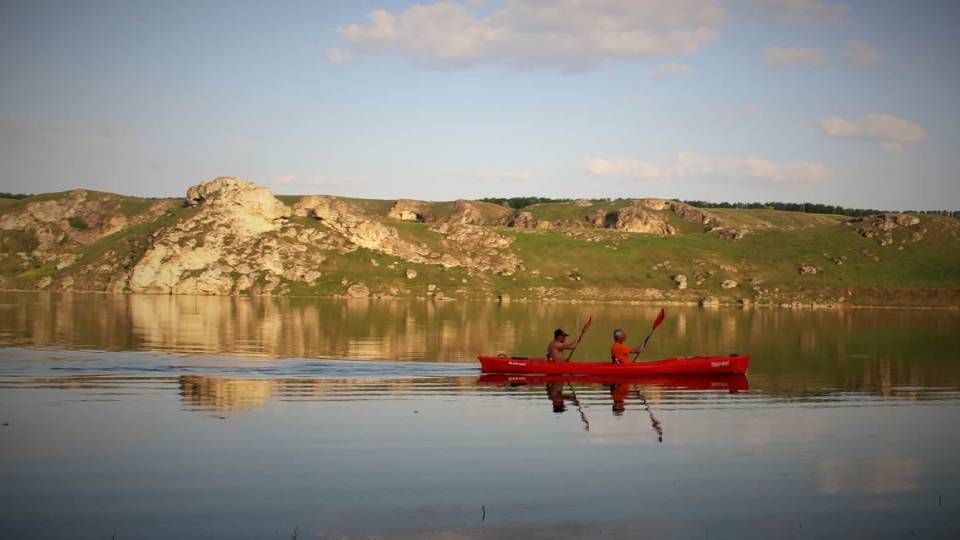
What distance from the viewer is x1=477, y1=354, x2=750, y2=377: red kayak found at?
4216cm

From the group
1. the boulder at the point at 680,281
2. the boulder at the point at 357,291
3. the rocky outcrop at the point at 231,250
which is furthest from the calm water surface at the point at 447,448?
the boulder at the point at 680,281

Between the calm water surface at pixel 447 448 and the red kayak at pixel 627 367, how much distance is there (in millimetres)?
898

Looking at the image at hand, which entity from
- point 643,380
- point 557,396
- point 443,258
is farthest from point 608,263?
point 557,396

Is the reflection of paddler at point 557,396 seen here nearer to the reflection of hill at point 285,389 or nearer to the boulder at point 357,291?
the reflection of hill at point 285,389

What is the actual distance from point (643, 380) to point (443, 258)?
125 metres

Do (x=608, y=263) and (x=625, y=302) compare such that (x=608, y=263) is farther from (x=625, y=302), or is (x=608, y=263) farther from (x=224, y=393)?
(x=224, y=393)

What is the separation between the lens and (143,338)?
58.9 m

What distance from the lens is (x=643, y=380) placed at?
42531mm

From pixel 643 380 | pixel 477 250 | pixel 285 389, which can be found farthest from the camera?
pixel 477 250

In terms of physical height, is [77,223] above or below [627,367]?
above

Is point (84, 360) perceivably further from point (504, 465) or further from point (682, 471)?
point (682, 471)

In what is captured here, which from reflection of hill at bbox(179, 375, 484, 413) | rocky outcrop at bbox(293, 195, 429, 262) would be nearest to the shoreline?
rocky outcrop at bbox(293, 195, 429, 262)

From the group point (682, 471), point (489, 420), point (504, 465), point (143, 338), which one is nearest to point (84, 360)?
point (143, 338)

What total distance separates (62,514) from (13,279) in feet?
502
